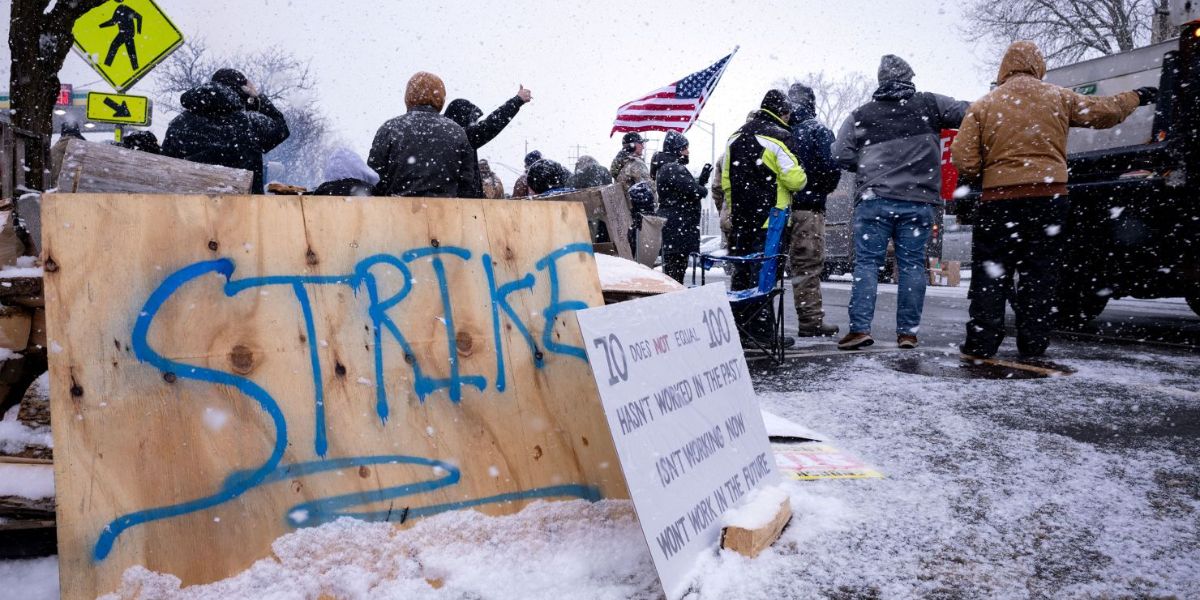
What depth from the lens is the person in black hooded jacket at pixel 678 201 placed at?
752cm

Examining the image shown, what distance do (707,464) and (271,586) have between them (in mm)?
1179

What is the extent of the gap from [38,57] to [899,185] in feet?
28.3

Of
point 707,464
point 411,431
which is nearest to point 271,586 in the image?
point 411,431

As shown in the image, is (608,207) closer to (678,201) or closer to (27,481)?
(678,201)

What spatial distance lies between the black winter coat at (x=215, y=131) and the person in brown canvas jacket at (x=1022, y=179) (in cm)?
513

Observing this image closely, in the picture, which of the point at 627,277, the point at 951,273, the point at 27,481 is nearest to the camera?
the point at 27,481

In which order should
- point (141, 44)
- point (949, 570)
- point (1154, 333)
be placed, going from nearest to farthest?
point (949, 570) → point (1154, 333) → point (141, 44)

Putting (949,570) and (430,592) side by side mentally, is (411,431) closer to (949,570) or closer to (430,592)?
(430,592)

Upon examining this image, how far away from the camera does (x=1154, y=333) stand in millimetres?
6387

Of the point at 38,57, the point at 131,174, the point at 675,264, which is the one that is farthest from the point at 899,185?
the point at 38,57

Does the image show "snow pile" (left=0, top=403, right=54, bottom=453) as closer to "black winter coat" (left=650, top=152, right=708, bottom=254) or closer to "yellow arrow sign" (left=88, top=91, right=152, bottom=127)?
"black winter coat" (left=650, top=152, right=708, bottom=254)

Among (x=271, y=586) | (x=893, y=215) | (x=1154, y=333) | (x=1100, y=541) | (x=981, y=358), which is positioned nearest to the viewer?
(x=271, y=586)

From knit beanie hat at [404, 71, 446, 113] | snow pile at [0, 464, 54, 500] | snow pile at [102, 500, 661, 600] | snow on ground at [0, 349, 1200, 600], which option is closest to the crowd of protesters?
knit beanie hat at [404, 71, 446, 113]

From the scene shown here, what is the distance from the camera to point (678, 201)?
7613 mm
